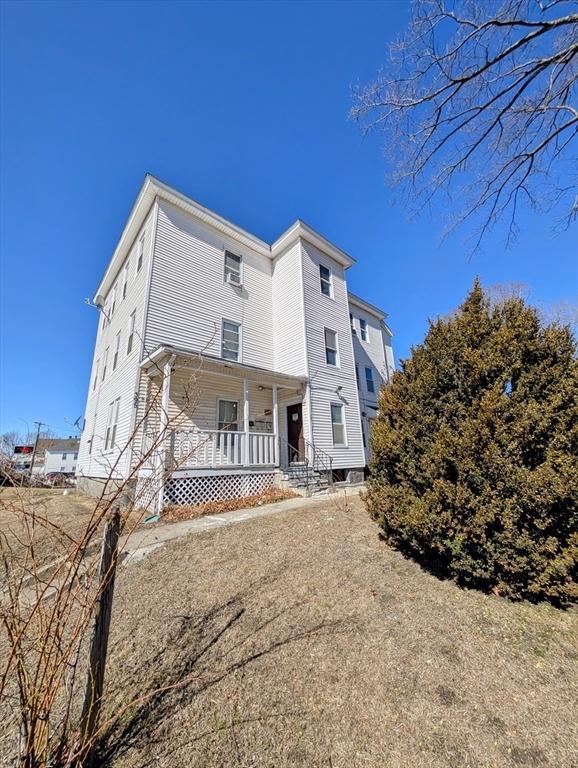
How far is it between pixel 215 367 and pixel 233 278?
550 centimetres

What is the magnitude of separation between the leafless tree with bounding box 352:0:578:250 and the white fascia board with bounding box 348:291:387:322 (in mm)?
13368

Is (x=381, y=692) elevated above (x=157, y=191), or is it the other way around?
(x=157, y=191)

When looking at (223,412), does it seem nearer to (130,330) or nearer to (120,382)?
(120,382)

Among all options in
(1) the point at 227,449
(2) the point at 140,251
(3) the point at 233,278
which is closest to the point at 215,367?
(1) the point at 227,449

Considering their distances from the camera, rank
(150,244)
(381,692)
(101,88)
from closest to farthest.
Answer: (381,692), (101,88), (150,244)

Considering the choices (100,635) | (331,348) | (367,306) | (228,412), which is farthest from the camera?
(367,306)

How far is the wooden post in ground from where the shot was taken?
74.7 inches

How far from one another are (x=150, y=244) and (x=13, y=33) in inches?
210

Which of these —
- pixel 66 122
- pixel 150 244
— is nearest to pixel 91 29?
pixel 66 122

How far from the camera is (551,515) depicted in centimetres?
350

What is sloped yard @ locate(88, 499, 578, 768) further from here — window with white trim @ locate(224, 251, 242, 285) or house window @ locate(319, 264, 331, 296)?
house window @ locate(319, 264, 331, 296)

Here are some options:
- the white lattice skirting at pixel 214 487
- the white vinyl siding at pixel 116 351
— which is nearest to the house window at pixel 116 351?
the white vinyl siding at pixel 116 351

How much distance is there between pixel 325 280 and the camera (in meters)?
15.5

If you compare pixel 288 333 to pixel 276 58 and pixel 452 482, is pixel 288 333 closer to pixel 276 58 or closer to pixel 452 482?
pixel 276 58
